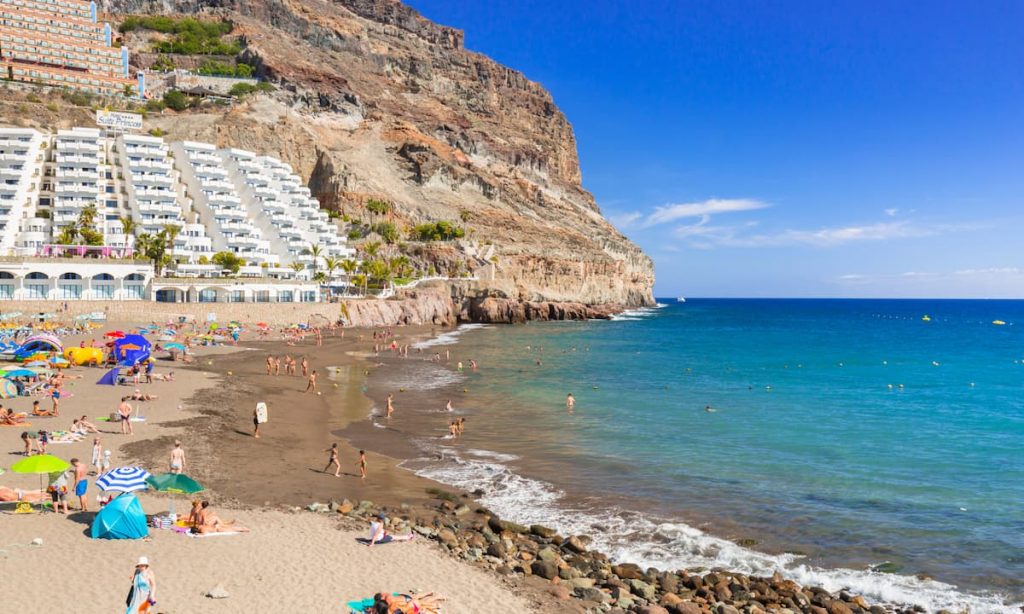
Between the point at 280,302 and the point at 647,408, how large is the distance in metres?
44.3

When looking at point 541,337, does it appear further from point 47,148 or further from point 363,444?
point 47,148

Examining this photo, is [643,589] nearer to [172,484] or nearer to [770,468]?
[172,484]

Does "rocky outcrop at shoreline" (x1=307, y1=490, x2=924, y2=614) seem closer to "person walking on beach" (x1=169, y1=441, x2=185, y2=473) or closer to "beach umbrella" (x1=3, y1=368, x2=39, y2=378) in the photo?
"person walking on beach" (x1=169, y1=441, x2=185, y2=473)

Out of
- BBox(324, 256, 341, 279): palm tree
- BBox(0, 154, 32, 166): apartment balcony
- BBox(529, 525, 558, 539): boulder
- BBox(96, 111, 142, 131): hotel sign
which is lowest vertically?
BBox(529, 525, 558, 539): boulder

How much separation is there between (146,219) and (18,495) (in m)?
72.6

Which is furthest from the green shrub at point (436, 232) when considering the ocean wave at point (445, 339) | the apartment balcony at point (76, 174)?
the apartment balcony at point (76, 174)

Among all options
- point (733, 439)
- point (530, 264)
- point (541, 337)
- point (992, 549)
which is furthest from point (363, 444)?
point (530, 264)

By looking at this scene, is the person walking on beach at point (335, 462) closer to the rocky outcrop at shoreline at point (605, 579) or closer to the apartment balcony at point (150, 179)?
the rocky outcrop at shoreline at point (605, 579)

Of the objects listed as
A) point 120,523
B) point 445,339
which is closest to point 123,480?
point 120,523

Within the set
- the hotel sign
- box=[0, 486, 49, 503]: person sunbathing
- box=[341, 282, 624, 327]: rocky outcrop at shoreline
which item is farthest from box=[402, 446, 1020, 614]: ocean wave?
the hotel sign

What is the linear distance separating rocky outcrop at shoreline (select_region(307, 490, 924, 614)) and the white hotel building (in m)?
51.8

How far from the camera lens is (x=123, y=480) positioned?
1345cm

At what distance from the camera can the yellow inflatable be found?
32469 millimetres

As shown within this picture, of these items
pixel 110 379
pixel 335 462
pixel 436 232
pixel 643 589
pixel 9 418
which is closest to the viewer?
pixel 643 589
